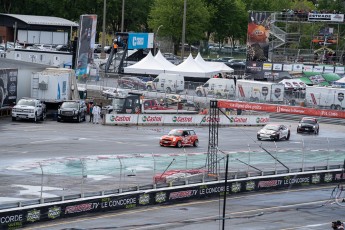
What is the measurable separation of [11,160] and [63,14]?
356ft

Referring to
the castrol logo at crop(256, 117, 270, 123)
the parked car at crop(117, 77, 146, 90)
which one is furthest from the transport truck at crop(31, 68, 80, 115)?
the castrol logo at crop(256, 117, 270, 123)

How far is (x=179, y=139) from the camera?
185 ft

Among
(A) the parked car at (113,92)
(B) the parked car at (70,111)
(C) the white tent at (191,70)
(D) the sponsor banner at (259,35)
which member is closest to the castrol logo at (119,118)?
(B) the parked car at (70,111)

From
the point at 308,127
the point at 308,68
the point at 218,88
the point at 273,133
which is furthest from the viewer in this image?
the point at 308,68

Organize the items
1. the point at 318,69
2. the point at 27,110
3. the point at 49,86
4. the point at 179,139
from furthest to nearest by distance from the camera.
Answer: the point at 318,69 < the point at 49,86 < the point at 27,110 < the point at 179,139

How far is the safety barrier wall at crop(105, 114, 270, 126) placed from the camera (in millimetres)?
66938

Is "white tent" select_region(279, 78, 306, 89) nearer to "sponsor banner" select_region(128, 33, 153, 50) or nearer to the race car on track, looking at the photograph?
"sponsor banner" select_region(128, 33, 153, 50)

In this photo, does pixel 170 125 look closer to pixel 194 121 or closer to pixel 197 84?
pixel 194 121

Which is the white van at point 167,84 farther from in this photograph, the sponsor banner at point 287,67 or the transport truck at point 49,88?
the sponsor banner at point 287,67

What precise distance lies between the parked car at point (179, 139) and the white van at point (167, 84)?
25.9 metres

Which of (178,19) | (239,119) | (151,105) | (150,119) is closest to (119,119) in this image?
(150,119)

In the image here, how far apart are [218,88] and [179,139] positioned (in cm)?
2561

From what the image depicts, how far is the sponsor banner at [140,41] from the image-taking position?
102 metres

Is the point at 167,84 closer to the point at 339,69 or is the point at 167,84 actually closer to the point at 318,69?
the point at 318,69
